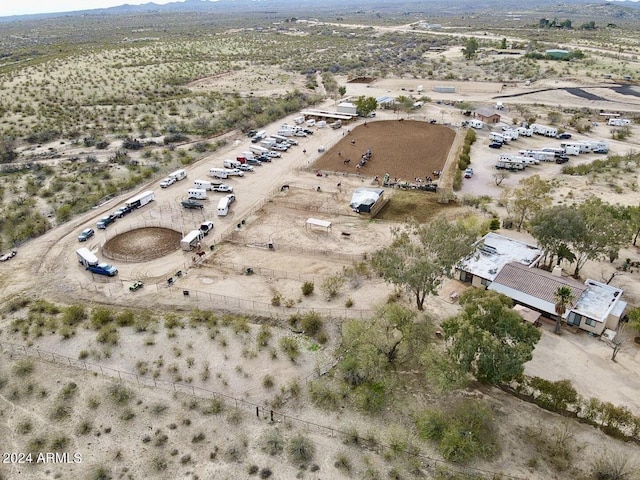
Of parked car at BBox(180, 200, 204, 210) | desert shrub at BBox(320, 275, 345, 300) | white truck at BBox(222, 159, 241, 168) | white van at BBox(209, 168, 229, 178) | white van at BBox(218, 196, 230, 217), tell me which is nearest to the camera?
desert shrub at BBox(320, 275, 345, 300)

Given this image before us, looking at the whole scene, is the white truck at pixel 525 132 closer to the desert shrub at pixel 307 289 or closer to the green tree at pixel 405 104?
the green tree at pixel 405 104

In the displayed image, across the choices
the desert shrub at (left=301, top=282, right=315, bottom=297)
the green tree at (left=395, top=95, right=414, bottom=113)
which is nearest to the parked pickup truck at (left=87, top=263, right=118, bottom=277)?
the desert shrub at (left=301, top=282, right=315, bottom=297)

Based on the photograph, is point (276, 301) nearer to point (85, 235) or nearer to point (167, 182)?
point (85, 235)

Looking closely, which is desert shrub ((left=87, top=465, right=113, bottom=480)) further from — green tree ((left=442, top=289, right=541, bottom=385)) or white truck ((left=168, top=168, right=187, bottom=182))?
white truck ((left=168, top=168, right=187, bottom=182))

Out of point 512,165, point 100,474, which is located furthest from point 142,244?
point 512,165

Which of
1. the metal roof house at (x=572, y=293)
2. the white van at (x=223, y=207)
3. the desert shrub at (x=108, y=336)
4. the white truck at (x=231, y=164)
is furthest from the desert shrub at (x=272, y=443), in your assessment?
the white truck at (x=231, y=164)
